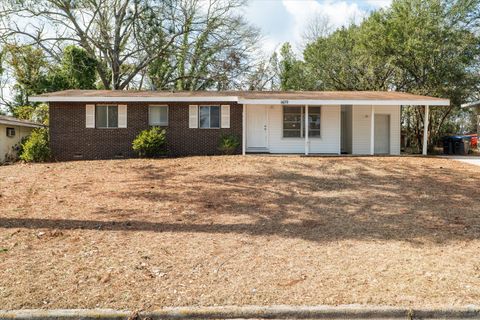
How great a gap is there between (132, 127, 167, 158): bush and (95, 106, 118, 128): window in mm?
1673

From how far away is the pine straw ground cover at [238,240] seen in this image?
3994 millimetres

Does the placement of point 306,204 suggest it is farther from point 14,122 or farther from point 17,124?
point 17,124

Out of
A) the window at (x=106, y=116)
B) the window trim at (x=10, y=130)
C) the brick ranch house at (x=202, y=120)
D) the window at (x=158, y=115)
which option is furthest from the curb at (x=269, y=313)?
the window trim at (x=10, y=130)

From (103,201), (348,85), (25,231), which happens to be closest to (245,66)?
(348,85)

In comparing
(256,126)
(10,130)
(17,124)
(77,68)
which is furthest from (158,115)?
(77,68)

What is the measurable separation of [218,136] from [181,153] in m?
1.84

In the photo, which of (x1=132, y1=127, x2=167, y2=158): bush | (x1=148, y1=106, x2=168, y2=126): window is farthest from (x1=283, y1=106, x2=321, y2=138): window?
(x1=132, y1=127, x2=167, y2=158): bush

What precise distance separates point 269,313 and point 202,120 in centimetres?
1402

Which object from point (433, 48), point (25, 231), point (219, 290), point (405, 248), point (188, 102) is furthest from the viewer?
point (433, 48)

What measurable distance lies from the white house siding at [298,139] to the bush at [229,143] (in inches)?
71.7

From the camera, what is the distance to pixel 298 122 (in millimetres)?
17609

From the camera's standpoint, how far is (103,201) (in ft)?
27.2

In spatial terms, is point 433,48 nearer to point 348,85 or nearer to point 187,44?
point 348,85

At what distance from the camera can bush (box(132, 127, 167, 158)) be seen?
15844 millimetres
